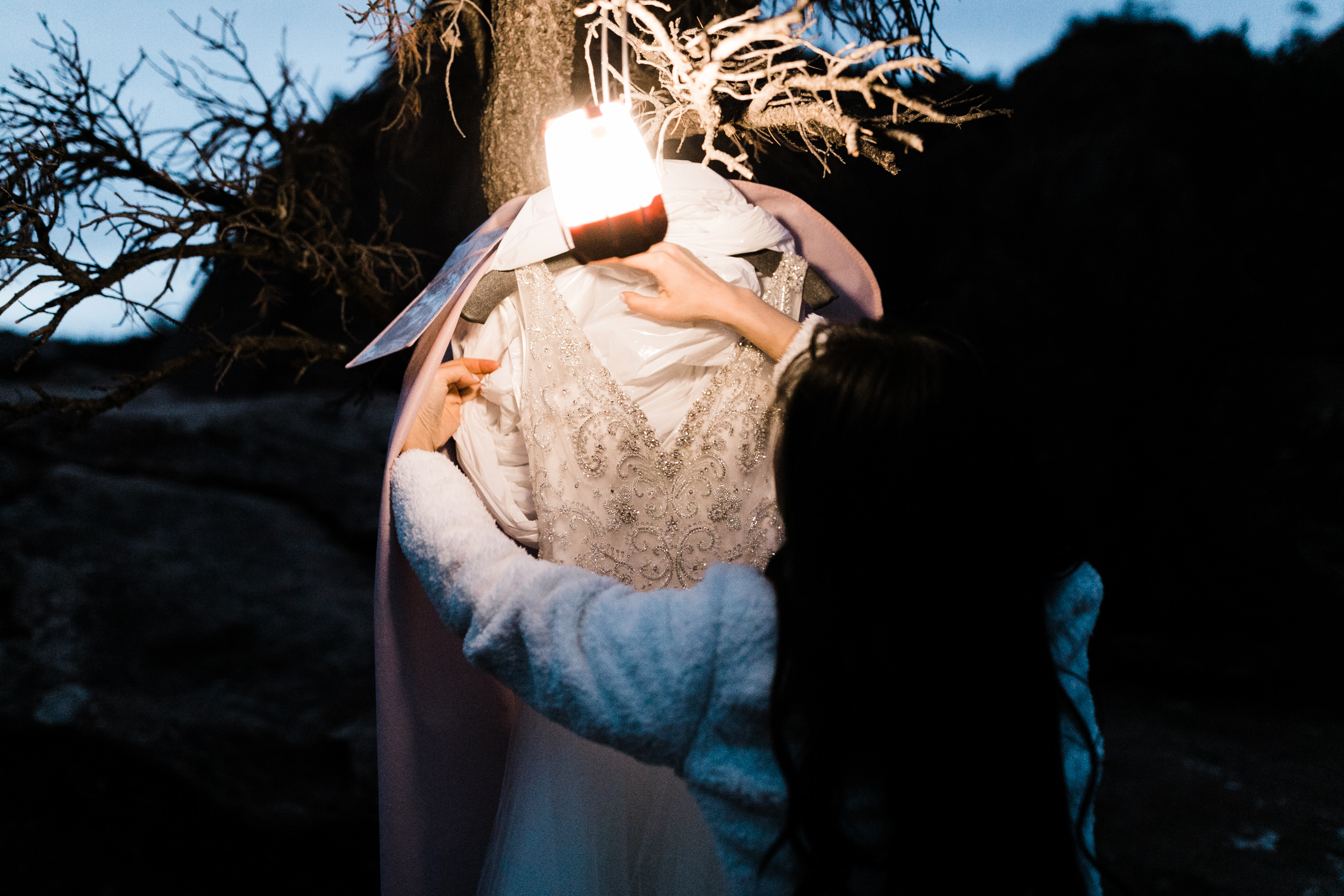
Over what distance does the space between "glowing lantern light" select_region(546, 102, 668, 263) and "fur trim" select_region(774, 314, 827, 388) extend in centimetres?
27

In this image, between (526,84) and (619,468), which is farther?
(526,84)

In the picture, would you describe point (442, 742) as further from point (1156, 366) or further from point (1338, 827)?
point (1156, 366)

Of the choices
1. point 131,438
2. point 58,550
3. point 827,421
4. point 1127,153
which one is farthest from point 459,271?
point 1127,153

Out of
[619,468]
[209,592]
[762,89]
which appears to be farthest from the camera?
[209,592]

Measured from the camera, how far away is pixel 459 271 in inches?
48.2

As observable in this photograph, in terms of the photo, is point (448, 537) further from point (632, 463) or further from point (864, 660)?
point (864, 660)

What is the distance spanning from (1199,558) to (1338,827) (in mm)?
1727

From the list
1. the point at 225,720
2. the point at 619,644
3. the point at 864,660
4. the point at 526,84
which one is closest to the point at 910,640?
the point at 864,660

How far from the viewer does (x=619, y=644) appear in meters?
0.91

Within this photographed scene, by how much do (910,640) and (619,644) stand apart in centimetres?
36

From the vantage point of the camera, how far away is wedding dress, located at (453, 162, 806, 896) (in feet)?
3.90

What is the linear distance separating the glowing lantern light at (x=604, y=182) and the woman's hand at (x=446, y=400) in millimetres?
299

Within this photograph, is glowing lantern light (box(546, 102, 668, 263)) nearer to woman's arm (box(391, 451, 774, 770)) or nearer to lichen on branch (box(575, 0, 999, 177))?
lichen on branch (box(575, 0, 999, 177))

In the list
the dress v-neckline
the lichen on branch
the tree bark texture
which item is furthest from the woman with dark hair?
the tree bark texture
